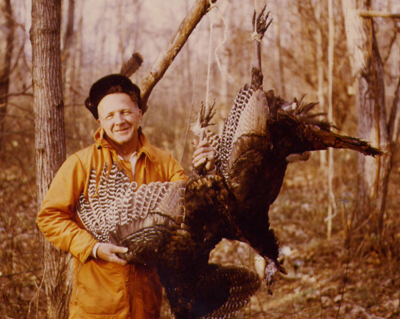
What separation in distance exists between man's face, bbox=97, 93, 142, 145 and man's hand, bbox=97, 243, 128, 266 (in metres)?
0.69

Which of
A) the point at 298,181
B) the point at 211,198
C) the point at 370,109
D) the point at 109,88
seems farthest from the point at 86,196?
the point at 298,181

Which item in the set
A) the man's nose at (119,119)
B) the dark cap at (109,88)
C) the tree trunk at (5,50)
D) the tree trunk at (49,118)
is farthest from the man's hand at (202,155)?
the tree trunk at (5,50)

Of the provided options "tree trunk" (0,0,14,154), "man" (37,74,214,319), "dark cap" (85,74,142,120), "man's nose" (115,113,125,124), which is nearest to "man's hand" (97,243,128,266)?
"man" (37,74,214,319)

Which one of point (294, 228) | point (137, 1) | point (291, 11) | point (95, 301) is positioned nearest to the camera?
point (95, 301)

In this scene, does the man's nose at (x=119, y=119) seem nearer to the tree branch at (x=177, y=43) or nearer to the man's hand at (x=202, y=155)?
the man's hand at (x=202, y=155)

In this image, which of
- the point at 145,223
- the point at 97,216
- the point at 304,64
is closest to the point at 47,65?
the point at 97,216

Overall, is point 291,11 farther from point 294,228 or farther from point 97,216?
point 97,216

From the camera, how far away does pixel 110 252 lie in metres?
2.68

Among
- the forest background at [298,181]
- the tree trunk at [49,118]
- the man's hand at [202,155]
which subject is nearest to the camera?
the man's hand at [202,155]

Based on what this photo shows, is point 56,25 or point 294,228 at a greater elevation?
point 56,25

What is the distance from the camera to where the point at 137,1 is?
1717 cm

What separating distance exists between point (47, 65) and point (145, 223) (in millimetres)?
1559

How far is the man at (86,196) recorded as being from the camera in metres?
2.67

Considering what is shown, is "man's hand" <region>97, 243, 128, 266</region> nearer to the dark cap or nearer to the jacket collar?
the jacket collar
